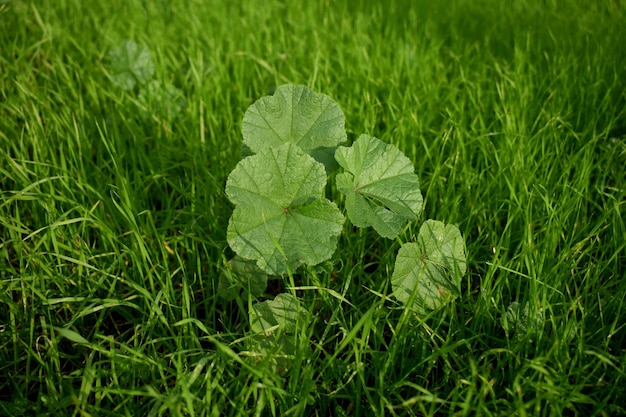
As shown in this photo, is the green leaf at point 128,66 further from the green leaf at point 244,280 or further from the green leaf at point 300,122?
the green leaf at point 244,280

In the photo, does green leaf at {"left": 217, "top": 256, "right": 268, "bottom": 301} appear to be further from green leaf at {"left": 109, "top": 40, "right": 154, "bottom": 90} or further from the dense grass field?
green leaf at {"left": 109, "top": 40, "right": 154, "bottom": 90}

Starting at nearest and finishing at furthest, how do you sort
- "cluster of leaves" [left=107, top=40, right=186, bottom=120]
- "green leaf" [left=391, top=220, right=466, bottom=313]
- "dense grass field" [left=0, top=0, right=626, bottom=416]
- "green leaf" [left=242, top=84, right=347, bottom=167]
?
"dense grass field" [left=0, top=0, right=626, bottom=416] < "green leaf" [left=391, top=220, right=466, bottom=313] < "green leaf" [left=242, top=84, right=347, bottom=167] < "cluster of leaves" [left=107, top=40, right=186, bottom=120]

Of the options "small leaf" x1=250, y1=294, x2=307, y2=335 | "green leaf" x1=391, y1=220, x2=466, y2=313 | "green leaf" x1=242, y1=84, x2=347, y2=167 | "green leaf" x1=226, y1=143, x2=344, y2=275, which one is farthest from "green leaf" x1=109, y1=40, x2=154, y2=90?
"green leaf" x1=391, y1=220, x2=466, y2=313

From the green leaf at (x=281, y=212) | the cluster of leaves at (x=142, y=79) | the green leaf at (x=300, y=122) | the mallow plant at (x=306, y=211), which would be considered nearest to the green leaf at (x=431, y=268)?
the mallow plant at (x=306, y=211)

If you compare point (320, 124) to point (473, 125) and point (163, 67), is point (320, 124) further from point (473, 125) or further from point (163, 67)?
point (163, 67)

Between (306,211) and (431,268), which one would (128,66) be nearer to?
(306,211)
